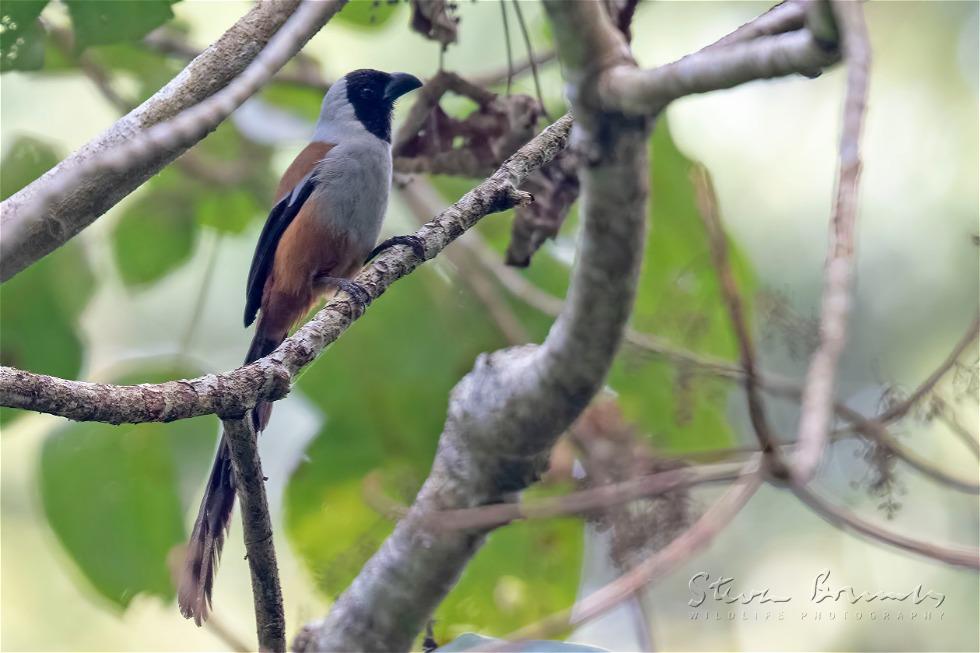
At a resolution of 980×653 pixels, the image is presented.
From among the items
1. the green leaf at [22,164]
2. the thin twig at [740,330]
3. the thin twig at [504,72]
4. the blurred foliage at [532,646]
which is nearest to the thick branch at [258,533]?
the blurred foliage at [532,646]

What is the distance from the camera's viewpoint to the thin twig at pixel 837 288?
0.86m

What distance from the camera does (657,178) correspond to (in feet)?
11.0

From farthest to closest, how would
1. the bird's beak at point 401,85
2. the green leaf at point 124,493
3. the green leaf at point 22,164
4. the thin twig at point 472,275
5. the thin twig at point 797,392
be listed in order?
1. the bird's beak at point 401,85
2. the thin twig at point 472,275
3. the green leaf at point 22,164
4. the green leaf at point 124,493
5. the thin twig at point 797,392

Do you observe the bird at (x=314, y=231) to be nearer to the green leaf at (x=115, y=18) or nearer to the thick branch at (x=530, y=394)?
the green leaf at (x=115, y=18)

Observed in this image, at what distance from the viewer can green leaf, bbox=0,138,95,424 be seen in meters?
3.04

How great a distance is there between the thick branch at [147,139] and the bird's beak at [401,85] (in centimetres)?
145

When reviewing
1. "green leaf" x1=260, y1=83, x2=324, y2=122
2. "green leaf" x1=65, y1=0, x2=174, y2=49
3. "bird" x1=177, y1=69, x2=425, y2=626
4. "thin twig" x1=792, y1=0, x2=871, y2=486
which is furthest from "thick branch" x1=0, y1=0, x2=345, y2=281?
"green leaf" x1=260, y1=83, x2=324, y2=122

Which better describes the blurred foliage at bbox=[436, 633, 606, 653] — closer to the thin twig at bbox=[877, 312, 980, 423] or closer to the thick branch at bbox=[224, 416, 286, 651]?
the thick branch at bbox=[224, 416, 286, 651]

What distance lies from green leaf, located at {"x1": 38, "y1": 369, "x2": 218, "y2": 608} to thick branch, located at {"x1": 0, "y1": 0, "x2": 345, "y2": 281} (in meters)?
0.81

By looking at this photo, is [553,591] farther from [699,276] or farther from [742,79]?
[742,79]

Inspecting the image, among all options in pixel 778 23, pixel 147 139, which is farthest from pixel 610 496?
pixel 147 139

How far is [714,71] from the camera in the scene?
1278 mm

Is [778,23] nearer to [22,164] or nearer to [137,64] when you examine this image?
[22,164]

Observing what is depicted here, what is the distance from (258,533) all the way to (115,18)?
1.68 meters
